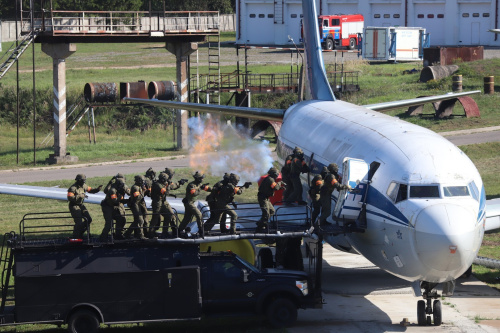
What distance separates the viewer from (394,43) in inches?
3450

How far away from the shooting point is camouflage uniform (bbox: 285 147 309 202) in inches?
1013

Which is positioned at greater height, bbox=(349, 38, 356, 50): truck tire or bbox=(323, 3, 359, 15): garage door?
bbox=(323, 3, 359, 15): garage door

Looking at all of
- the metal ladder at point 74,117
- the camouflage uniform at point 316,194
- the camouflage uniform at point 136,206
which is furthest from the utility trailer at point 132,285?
the metal ladder at point 74,117

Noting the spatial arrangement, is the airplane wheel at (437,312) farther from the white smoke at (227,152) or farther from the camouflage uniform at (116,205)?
→ the white smoke at (227,152)

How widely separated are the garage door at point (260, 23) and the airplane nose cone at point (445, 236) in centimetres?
8852

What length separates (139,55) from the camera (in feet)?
348

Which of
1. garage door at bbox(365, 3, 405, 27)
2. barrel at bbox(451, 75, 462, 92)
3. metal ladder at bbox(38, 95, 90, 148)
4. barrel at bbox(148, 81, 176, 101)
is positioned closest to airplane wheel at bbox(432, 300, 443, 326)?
barrel at bbox(148, 81, 176, 101)

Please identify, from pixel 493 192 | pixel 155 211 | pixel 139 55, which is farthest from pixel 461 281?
pixel 139 55

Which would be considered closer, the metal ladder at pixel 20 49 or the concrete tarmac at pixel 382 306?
the concrete tarmac at pixel 382 306

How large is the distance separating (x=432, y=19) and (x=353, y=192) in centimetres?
8180

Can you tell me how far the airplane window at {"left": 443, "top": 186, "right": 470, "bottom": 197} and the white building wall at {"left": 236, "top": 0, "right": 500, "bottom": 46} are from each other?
80.3 meters

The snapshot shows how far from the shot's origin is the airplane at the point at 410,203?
19.0m

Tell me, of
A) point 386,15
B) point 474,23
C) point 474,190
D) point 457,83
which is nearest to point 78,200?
point 474,190

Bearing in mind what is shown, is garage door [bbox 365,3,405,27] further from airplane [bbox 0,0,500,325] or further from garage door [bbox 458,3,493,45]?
airplane [bbox 0,0,500,325]
